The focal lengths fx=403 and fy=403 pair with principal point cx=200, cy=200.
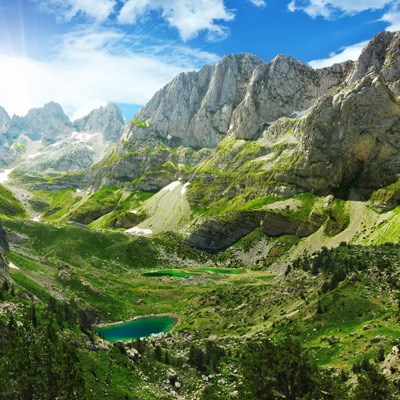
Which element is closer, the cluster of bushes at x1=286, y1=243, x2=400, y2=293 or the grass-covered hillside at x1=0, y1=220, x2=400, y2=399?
the grass-covered hillside at x1=0, y1=220, x2=400, y2=399

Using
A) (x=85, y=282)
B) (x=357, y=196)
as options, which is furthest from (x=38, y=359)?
(x=357, y=196)

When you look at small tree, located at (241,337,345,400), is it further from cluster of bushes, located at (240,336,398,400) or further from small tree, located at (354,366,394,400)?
small tree, located at (354,366,394,400)

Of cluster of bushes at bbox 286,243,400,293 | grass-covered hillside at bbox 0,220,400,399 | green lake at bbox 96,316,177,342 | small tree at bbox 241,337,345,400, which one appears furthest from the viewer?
green lake at bbox 96,316,177,342

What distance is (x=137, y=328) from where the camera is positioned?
99500 millimetres

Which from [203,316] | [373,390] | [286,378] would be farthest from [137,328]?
[373,390]

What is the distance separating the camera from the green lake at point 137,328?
9288 centimetres

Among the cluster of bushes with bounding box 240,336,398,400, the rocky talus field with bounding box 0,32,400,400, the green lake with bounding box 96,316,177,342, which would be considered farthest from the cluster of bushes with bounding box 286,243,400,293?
the cluster of bushes with bounding box 240,336,398,400

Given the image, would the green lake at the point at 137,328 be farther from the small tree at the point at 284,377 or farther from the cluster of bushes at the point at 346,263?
the small tree at the point at 284,377

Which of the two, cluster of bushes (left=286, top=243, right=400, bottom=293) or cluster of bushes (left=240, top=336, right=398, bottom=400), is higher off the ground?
cluster of bushes (left=286, top=243, right=400, bottom=293)

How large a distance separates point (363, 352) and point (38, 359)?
35572 mm

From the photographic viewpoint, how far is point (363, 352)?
155 feet

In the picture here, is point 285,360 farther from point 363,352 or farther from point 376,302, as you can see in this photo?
point 376,302

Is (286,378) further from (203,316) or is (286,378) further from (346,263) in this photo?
(203,316)

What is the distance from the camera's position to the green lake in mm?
92875
